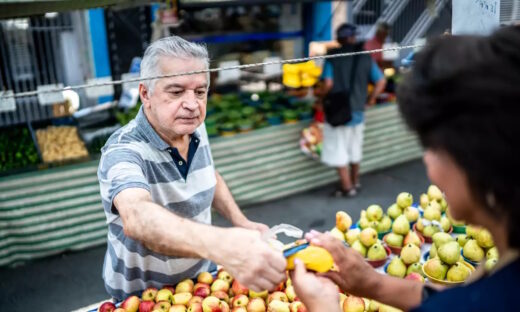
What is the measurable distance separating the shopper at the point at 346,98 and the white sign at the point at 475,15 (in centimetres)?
307

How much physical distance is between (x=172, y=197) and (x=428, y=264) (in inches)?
49.9

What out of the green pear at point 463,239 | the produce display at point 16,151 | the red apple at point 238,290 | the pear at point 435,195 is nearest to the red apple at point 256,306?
the red apple at point 238,290

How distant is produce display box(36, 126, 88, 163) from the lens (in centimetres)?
456

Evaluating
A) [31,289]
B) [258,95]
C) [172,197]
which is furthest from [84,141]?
[172,197]

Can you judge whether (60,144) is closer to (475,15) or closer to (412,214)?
(412,214)

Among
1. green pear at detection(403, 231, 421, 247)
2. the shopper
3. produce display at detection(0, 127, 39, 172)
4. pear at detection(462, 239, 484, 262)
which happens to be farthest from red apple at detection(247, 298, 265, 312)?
the shopper

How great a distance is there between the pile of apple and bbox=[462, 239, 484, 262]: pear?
0.92 meters

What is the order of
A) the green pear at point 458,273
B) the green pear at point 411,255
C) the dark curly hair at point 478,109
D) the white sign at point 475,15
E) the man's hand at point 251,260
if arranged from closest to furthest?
the dark curly hair at point 478,109 → the man's hand at point 251,260 → the white sign at point 475,15 → the green pear at point 458,273 → the green pear at point 411,255

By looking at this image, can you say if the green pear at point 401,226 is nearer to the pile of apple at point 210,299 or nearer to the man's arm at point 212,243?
the pile of apple at point 210,299

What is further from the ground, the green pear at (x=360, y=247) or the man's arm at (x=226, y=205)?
the man's arm at (x=226, y=205)

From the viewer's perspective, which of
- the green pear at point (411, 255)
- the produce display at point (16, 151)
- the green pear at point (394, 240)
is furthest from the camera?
the produce display at point (16, 151)

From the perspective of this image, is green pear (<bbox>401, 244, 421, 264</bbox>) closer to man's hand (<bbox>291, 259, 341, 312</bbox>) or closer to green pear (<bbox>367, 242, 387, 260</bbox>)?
green pear (<bbox>367, 242, 387, 260</bbox>)

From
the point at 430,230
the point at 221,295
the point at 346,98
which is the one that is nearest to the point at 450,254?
the point at 430,230

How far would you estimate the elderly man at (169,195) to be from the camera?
1.13 m
